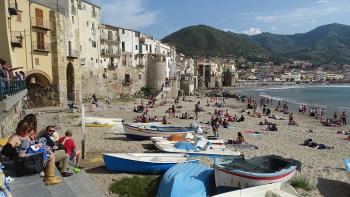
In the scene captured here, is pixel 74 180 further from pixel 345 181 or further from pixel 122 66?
pixel 122 66

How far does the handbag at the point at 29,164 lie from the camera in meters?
8.02

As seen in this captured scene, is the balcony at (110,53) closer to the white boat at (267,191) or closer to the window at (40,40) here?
the window at (40,40)

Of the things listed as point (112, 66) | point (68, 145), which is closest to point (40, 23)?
point (68, 145)

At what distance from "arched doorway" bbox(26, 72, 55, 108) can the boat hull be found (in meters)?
22.8

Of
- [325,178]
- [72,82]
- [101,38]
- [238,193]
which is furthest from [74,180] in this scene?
[101,38]

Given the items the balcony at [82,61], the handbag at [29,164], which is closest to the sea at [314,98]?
the balcony at [82,61]

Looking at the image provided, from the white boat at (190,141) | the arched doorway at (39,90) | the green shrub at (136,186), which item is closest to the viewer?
the green shrub at (136,186)

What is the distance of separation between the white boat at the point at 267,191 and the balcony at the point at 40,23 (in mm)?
23441

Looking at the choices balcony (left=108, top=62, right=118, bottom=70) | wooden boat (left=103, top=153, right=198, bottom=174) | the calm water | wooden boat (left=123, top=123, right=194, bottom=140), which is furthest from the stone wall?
the calm water

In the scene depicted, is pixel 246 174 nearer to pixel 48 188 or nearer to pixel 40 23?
pixel 48 188

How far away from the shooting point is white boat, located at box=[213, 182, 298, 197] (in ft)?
31.6

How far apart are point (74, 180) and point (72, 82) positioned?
1108 inches

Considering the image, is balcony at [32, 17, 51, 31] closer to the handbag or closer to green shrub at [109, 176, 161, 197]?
green shrub at [109, 176, 161, 197]

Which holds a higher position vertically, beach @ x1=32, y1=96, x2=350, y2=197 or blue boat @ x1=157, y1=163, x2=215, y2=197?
blue boat @ x1=157, y1=163, x2=215, y2=197
